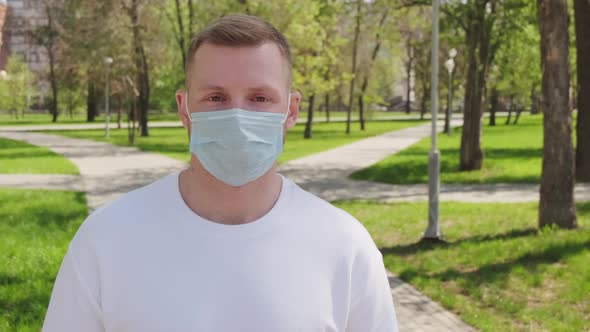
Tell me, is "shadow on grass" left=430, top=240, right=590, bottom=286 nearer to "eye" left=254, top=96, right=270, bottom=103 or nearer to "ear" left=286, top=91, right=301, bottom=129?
"ear" left=286, top=91, right=301, bottom=129

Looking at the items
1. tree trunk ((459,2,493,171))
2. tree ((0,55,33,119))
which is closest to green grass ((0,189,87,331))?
tree trunk ((459,2,493,171))

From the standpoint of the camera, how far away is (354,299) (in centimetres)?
194

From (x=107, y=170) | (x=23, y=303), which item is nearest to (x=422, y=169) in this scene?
(x=107, y=170)

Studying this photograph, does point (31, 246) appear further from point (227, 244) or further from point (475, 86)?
point (475, 86)

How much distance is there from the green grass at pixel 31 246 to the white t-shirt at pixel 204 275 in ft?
14.2

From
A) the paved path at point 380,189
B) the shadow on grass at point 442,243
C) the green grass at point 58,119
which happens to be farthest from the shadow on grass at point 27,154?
the green grass at point 58,119

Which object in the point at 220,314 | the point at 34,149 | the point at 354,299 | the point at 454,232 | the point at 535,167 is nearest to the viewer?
the point at 220,314

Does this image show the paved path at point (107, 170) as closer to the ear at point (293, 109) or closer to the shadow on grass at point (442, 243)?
the shadow on grass at point (442, 243)

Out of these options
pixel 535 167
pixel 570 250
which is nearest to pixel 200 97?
pixel 570 250

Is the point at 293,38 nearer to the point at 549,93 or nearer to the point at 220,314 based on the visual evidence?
the point at 549,93

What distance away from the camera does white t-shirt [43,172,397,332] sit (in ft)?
5.96

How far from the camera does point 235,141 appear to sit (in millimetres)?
2045

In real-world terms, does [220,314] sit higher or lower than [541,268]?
higher

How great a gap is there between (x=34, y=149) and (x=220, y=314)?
2773 centimetres
